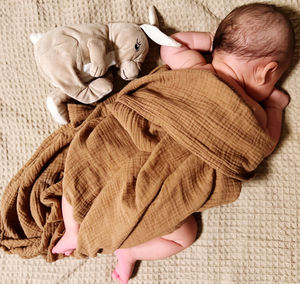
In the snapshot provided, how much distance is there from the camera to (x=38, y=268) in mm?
1071

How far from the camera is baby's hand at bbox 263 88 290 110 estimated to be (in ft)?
3.02

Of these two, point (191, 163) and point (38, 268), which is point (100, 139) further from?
point (38, 268)

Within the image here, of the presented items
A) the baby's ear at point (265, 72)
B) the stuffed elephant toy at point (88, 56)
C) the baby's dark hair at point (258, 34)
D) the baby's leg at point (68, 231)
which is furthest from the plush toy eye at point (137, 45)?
the baby's leg at point (68, 231)

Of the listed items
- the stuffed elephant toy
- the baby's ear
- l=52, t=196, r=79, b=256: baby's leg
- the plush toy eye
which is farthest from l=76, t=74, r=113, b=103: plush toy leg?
the baby's ear

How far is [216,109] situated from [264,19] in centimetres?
26

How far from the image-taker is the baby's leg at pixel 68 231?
89cm

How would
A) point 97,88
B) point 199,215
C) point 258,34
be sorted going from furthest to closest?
point 199,215
point 97,88
point 258,34

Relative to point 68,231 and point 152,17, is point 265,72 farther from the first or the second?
point 68,231

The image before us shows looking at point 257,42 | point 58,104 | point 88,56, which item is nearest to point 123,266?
point 58,104

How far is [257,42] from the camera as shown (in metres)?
0.80

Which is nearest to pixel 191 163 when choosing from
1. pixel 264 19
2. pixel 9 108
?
pixel 264 19

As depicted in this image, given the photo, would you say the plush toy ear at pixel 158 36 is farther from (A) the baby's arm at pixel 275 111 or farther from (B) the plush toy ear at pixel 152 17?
(A) the baby's arm at pixel 275 111

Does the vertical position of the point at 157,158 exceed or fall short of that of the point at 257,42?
it falls short

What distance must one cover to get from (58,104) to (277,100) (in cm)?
65
